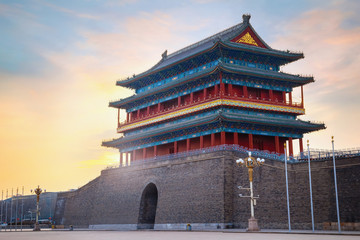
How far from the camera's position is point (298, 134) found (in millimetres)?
→ 46719

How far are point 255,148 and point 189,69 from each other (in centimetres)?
1238

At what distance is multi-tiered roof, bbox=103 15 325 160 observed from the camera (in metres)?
44.3

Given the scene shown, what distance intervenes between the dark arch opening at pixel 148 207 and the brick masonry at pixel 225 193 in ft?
1.80

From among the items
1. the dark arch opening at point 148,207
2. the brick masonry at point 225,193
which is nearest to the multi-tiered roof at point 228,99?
the brick masonry at point 225,193

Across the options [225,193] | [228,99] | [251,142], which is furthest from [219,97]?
[225,193]

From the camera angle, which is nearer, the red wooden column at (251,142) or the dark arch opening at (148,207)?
the red wooden column at (251,142)

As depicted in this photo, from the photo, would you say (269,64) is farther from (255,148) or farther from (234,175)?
(234,175)

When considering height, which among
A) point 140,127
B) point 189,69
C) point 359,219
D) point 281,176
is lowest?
point 359,219

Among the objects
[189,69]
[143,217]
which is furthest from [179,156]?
[189,69]

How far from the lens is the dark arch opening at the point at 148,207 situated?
155ft

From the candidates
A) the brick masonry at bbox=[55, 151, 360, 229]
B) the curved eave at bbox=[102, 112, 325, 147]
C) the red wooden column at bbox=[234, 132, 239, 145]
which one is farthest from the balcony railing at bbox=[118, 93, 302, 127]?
Result: the brick masonry at bbox=[55, 151, 360, 229]

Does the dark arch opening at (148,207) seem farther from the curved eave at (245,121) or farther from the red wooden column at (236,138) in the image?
the red wooden column at (236,138)

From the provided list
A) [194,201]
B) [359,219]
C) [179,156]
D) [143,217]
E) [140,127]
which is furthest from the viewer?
[140,127]

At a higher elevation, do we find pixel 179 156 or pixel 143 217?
pixel 179 156
